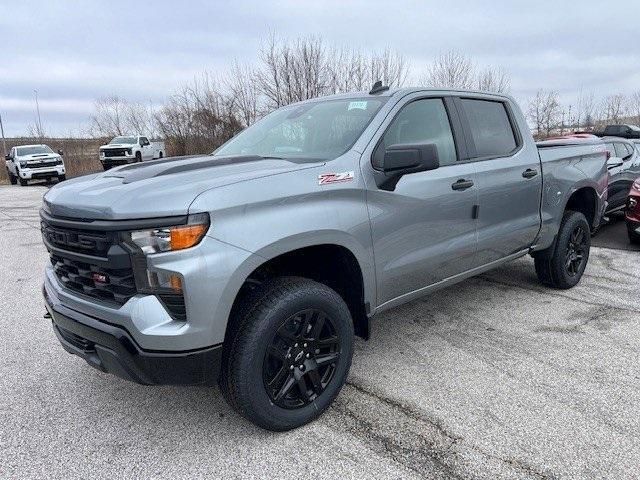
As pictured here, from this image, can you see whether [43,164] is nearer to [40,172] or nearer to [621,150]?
[40,172]

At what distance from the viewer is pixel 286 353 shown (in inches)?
105

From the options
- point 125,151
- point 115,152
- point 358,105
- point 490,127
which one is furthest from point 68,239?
point 115,152

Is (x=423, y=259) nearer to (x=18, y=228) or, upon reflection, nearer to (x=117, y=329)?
(x=117, y=329)

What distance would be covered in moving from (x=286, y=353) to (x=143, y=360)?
724mm

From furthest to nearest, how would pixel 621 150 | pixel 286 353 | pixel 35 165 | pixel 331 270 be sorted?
pixel 35 165 < pixel 621 150 < pixel 331 270 < pixel 286 353

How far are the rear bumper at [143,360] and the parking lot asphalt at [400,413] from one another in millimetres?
467

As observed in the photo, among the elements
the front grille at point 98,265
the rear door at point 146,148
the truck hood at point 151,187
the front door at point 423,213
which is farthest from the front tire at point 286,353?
the rear door at point 146,148

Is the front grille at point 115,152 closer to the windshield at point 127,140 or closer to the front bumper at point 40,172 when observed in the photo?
the windshield at point 127,140

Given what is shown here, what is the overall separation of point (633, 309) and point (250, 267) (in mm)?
3804

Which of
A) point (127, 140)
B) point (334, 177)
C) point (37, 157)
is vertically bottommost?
point (334, 177)

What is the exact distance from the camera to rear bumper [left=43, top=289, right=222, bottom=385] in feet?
7.62

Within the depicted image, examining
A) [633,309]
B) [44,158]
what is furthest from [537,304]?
[44,158]

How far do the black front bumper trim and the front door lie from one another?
120 centimetres

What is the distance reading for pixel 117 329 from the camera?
2361 mm
